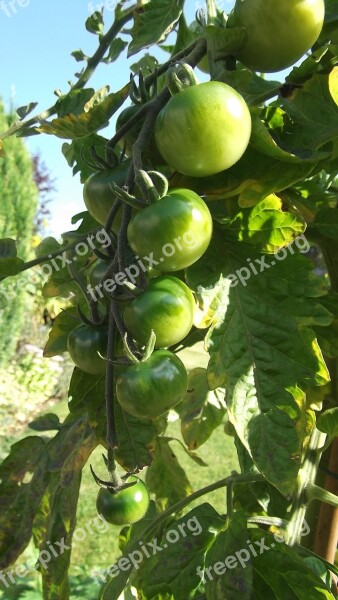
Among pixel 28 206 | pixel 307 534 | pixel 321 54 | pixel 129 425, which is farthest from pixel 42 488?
pixel 28 206

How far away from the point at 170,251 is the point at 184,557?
438 mm

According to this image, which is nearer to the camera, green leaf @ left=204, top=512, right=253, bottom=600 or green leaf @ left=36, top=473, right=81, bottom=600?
green leaf @ left=204, top=512, right=253, bottom=600

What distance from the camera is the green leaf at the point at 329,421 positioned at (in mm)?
715

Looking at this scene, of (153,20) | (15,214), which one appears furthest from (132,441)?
(15,214)

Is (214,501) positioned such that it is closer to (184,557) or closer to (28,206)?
(184,557)

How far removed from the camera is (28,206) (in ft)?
20.0

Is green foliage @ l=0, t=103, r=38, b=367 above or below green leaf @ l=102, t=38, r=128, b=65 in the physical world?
below

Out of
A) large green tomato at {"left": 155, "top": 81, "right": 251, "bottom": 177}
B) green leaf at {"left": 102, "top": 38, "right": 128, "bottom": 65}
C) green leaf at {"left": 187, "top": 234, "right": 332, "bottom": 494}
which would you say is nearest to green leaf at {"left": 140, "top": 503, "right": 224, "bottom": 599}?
green leaf at {"left": 187, "top": 234, "right": 332, "bottom": 494}

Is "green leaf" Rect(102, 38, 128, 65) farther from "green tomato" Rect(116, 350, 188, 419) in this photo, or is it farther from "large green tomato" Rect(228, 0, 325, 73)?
"green tomato" Rect(116, 350, 188, 419)

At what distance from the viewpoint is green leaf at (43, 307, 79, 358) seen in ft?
2.65

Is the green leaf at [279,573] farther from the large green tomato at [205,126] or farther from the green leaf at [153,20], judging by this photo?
the green leaf at [153,20]

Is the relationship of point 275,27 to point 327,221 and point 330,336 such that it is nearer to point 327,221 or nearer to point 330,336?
point 327,221

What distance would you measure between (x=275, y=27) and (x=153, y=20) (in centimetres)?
28

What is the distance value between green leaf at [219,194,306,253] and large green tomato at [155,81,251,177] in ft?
0.41
